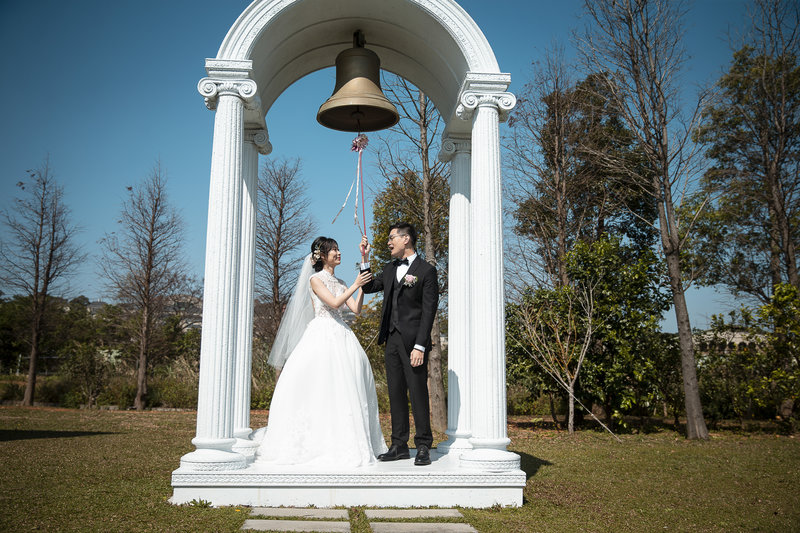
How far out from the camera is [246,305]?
206 inches

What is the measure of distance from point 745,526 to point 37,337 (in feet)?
63.4

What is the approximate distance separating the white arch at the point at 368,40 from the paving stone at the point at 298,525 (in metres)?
3.53

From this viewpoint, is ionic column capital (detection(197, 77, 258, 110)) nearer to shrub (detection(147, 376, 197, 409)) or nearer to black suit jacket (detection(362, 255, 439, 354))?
black suit jacket (detection(362, 255, 439, 354))

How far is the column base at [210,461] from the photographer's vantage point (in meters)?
4.10

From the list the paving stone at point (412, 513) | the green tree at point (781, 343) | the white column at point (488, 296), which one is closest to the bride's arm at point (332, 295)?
the white column at point (488, 296)

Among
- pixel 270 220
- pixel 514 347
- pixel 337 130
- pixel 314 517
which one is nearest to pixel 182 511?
pixel 314 517

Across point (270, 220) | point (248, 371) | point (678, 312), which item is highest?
point (270, 220)

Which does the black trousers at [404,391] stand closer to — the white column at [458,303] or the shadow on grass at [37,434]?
the white column at [458,303]

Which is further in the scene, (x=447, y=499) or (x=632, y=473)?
(x=632, y=473)

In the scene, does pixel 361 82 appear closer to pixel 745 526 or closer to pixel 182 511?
pixel 182 511

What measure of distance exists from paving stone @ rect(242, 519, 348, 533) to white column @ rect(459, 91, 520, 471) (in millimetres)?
1310

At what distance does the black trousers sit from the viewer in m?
4.82

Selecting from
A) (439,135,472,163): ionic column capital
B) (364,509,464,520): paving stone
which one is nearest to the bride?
(364,509,464,520): paving stone

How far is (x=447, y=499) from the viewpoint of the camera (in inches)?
164
